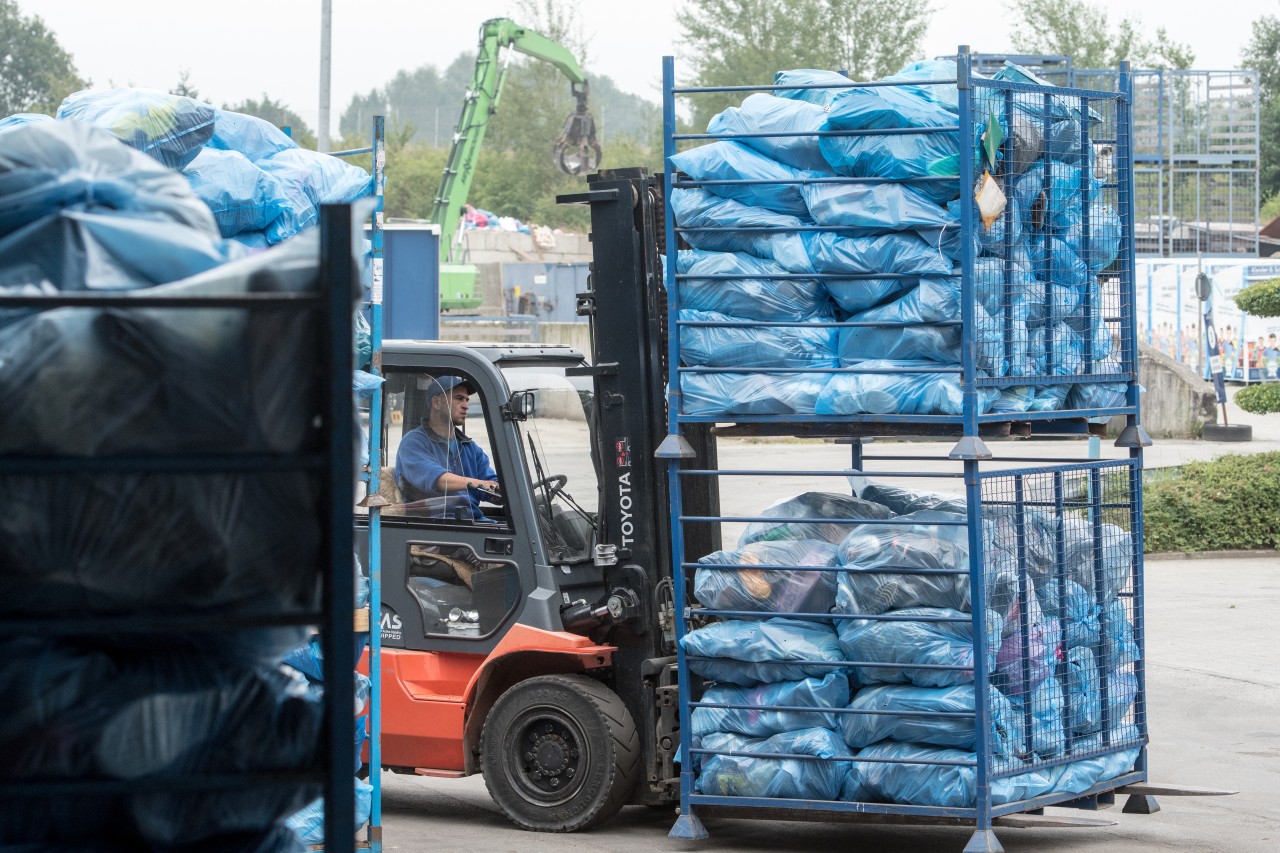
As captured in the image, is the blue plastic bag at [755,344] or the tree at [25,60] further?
the tree at [25,60]

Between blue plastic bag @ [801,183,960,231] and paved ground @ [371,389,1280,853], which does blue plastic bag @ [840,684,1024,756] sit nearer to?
paved ground @ [371,389,1280,853]

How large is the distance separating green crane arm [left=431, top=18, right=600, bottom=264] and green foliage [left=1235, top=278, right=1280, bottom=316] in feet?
60.1

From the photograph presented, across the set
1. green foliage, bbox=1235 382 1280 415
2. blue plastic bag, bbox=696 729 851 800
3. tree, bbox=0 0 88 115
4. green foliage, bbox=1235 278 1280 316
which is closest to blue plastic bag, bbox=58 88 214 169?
blue plastic bag, bbox=696 729 851 800

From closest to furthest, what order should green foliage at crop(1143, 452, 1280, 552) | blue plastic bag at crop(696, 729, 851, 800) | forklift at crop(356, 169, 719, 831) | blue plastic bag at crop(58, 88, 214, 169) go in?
blue plastic bag at crop(58, 88, 214, 169) → blue plastic bag at crop(696, 729, 851, 800) → forklift at crop(356, 169, 719, 831) → green foliage at crop(1143, 452, 1280, 552)

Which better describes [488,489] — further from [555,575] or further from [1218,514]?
[1218,514]

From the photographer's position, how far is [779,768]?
6125 millimetres

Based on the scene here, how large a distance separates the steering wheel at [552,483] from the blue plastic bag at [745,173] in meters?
1.55

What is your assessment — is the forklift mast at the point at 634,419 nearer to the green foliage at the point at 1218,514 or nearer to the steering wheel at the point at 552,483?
the steering wheel at the point at 552,483

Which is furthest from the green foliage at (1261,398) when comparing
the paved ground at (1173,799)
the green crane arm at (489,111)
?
the green crane arm at (489,111)

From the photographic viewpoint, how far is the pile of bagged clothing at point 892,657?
5.92 m

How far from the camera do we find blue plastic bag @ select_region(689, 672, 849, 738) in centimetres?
607

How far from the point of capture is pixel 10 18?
84.2 metres

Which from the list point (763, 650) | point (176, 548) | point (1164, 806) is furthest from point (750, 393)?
point (176, 548)

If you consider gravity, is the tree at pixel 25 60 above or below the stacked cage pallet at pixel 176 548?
above
